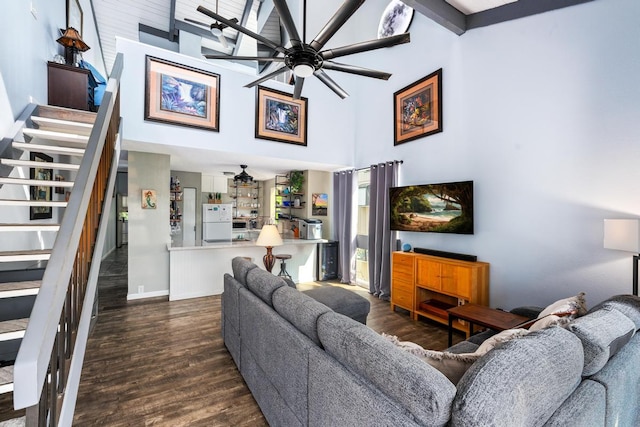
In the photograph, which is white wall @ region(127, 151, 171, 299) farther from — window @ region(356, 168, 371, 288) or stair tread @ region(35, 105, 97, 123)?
window @ region(356, 168, 371, 288)

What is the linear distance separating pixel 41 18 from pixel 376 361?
4.96 meters

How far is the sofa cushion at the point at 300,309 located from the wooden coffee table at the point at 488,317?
5.49ft

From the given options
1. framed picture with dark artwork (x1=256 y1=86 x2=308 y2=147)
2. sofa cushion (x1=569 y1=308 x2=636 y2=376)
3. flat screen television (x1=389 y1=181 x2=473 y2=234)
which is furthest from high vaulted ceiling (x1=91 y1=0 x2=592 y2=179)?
sofa cushion (x1=569 y1=308 x2=636 y2=376)

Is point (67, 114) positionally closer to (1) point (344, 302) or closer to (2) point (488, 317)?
(1) point (344, 302)

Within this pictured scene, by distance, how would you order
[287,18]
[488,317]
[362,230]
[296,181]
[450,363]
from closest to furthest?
[450,363] → [287,18] → [488,317] → [362,230] → [296,181]

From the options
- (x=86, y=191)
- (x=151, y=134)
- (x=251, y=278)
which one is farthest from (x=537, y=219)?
(x=151, y=134)

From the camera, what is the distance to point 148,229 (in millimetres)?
4617

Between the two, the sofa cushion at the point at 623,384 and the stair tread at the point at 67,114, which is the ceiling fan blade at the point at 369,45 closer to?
the sofa cushion at the point at 623,384

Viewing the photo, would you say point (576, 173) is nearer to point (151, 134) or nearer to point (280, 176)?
point (151, 134)

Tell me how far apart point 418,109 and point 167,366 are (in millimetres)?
4637

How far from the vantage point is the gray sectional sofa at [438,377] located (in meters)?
0.95

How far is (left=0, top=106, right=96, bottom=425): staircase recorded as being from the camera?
1.88 m

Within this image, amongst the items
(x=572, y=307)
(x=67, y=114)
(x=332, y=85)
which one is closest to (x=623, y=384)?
(x=572, y=307)

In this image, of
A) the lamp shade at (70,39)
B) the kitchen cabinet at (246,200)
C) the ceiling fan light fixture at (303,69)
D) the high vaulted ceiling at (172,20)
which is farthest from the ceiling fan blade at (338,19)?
the kitchen cabinet at (246,200)
